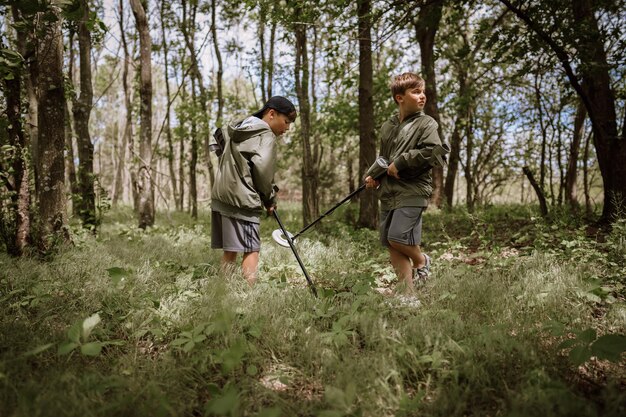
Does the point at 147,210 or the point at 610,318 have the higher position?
the point at 147,210

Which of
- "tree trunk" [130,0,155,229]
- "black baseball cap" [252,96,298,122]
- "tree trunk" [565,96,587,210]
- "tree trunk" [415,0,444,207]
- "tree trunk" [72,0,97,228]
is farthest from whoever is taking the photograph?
"tree trunk" [565,96,587,210]

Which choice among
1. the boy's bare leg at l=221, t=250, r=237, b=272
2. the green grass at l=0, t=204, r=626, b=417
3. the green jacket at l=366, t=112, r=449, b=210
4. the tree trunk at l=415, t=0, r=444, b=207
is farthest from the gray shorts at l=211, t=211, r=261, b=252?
the tree trunk at l=415, t=0, r=444, b=207

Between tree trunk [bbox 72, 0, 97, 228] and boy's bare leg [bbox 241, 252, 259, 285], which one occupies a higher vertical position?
tree trunk [bbox 72, 0, 97, 228]

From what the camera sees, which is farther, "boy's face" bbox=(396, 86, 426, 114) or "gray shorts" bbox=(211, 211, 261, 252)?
"gray shorts" bbox=(211, 211, 261, 252)

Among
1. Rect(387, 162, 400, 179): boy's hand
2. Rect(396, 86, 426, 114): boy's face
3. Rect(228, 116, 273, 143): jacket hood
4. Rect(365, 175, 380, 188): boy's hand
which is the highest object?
Rect(396, 86, 426, 114): boy's face

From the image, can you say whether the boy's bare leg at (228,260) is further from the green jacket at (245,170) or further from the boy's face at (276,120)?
the boy's face at (276,120)

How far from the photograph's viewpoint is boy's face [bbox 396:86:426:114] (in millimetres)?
3188

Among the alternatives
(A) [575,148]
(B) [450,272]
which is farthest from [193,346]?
(A) [575,148]

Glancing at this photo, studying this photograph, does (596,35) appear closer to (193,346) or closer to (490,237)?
(490,237)

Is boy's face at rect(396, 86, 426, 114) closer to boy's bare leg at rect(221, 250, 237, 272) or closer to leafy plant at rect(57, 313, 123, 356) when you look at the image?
boy's bare leg at rect(221, 250, 237, 272)

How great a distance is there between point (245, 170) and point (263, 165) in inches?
6.9

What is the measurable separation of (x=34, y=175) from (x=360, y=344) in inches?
226

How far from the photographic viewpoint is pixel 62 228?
4582 mm

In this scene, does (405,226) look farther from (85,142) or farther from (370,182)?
(85,142)
